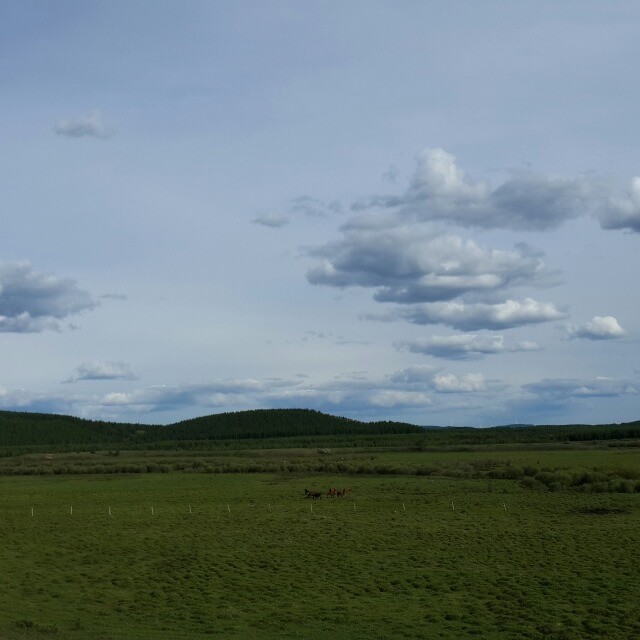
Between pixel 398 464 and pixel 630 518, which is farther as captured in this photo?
pixel 398 464

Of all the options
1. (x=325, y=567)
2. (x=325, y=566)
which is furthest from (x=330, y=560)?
(x=325, y=567)

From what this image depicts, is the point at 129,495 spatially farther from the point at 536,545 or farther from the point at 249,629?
the point at 249,629

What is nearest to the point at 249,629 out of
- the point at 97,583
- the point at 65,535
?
the point at 97,583

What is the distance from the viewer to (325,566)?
3697 centimetres

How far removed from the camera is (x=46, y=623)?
2630 centimetres

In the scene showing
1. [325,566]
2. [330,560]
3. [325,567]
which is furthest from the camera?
[330,560]

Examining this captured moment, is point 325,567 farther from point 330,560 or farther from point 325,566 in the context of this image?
point 330,560

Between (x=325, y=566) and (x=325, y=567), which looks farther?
(x=325, y=566)

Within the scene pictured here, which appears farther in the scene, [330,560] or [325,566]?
[330,560]

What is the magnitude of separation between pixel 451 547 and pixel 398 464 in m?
56.2

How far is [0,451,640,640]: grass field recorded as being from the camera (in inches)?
1041

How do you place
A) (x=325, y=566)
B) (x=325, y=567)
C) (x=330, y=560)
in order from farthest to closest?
(x=330, y=560) < (x=325, y=566) < (x=325, y=567)

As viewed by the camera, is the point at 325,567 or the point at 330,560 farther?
the point at 330,560

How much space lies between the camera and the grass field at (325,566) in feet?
86.8
